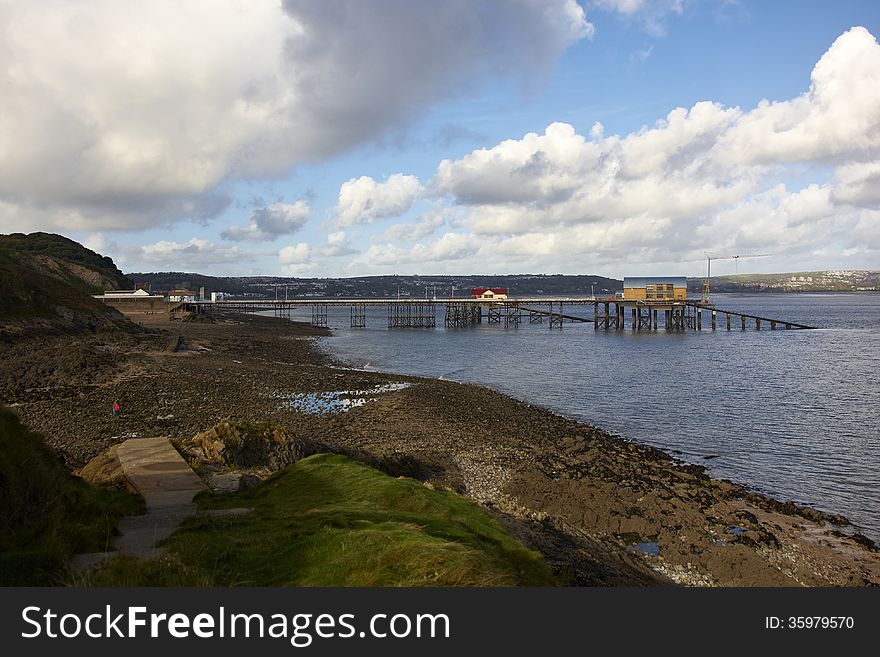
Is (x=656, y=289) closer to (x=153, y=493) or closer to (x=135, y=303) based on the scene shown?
(x=135, y=303)

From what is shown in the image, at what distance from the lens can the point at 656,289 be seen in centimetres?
A: 9488

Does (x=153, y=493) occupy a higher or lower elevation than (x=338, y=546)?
lower

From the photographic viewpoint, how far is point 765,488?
19.3m

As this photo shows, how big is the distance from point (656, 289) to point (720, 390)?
5981cm

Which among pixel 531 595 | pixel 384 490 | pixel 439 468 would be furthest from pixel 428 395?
pixel 531 595

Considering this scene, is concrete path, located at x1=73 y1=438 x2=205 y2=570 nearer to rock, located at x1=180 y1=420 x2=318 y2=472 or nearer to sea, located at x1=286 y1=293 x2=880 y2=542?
rock, located at x1=180 y1=420 x2=318 y2=472

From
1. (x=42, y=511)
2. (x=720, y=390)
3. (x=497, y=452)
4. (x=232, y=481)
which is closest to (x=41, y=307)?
(x=497, y=452)

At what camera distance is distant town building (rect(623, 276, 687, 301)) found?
308 feet

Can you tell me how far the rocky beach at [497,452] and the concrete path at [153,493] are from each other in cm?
327

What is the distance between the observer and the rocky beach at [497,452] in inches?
533

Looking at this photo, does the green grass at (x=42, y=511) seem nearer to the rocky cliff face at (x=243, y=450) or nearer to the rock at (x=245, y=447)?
the rocky cliff face at (x=243, y=450)

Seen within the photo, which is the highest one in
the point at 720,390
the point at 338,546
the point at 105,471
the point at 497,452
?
the point at 338,546

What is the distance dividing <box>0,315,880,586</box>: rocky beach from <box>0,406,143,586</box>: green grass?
21.1ft

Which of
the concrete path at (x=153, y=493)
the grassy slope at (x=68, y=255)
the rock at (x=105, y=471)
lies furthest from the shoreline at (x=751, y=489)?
the grassy slope at (x=68, y=255)
